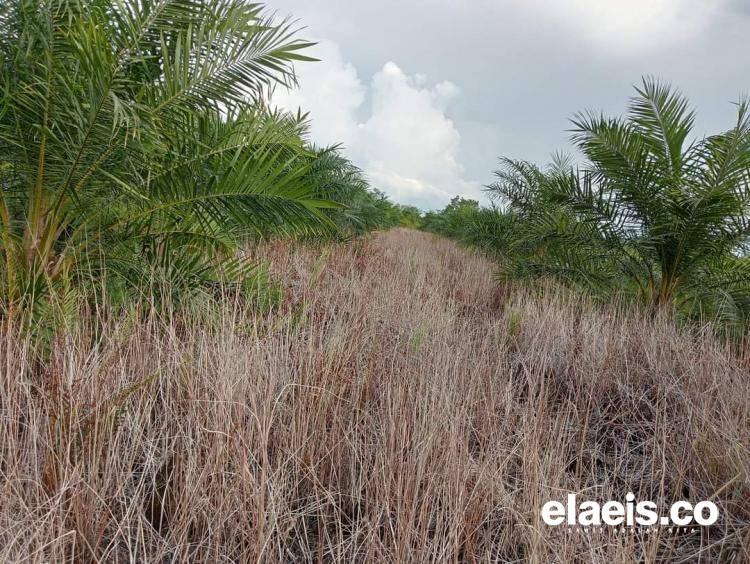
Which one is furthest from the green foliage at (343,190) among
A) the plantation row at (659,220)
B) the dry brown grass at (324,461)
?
the dry brown grass at (324,461)

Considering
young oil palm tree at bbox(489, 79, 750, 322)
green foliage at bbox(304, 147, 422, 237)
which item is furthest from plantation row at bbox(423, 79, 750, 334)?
green foliage at bbox(304, 147, 422, 237)

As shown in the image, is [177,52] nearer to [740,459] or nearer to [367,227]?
[740,459]

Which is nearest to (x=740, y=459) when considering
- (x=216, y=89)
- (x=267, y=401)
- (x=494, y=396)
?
(x=494, y=396)

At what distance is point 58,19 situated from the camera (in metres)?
2.37

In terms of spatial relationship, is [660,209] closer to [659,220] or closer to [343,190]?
[659,220]

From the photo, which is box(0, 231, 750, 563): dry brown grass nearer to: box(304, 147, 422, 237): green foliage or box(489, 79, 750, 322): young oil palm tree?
box(489, 79, 750, 322): young oil palm tree

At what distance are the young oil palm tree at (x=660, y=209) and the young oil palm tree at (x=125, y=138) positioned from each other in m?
3.28

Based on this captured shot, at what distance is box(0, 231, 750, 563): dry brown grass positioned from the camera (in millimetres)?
1202

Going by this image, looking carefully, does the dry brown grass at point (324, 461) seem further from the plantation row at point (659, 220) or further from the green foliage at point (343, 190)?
the green foliage at point (343, 190)

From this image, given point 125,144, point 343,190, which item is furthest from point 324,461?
point 343,190

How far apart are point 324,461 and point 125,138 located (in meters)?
1.71

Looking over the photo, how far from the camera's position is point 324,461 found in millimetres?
1635

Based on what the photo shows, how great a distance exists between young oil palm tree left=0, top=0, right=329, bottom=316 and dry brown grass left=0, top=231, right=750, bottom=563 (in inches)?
26.3

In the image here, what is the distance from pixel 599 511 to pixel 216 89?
103 inches
